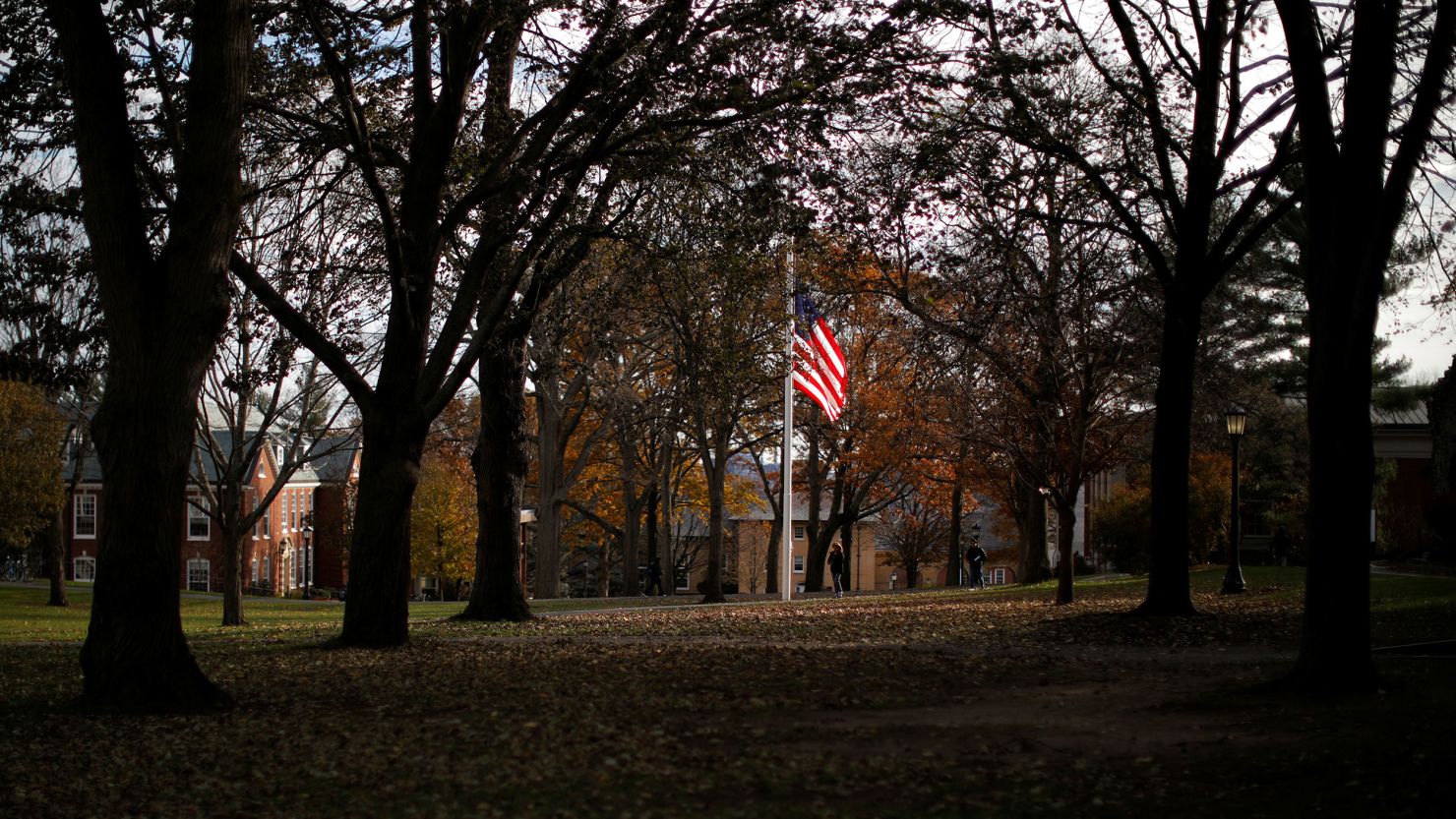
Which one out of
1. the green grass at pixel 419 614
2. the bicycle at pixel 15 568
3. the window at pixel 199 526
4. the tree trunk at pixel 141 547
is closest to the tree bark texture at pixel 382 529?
the green grass at pixel 419 614

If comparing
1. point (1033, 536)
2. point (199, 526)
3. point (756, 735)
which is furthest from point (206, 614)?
point (199, 526)

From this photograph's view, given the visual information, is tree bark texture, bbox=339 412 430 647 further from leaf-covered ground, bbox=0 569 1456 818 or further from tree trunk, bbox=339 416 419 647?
leaf-covered ground, bbox=0 569 1456 818

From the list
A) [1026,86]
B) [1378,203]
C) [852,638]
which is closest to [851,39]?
[1026,86]

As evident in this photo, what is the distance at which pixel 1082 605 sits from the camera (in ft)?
68.3

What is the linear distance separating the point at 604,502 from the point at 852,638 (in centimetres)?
3353

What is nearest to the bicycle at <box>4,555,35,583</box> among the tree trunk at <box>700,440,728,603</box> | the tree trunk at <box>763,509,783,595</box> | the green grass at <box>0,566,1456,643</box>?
the green grass at <box>0,566,1456,643</box>

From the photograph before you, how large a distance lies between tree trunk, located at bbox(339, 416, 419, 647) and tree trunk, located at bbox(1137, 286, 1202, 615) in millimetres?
9150

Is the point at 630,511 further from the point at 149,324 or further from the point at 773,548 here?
the point at 149,324

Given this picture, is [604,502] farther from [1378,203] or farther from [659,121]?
[1378,203]

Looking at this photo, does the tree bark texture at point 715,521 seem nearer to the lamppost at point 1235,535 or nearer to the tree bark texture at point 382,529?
the lamppost at point 1235,535

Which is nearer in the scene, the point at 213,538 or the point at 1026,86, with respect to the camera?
the point at 1026,86

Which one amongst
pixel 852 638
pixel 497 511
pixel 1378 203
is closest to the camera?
pixel 1378 203

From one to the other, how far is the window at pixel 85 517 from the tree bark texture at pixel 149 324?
5267cm

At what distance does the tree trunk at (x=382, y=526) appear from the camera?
14.4m
